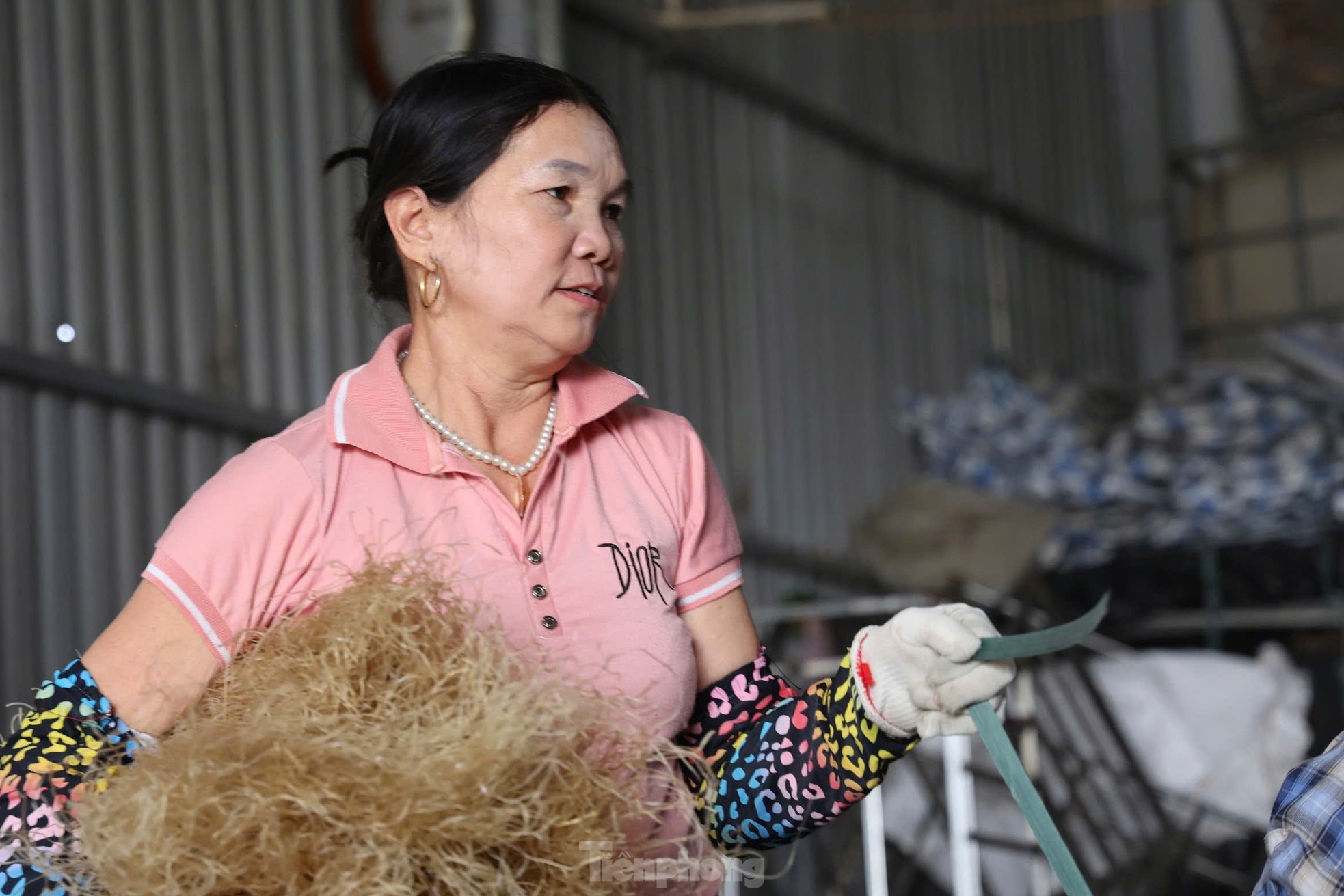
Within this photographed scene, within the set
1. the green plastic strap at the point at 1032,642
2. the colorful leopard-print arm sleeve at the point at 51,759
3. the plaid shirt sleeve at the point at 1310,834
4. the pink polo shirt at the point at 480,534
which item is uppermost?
the pink polo shirt at the point at 480,534

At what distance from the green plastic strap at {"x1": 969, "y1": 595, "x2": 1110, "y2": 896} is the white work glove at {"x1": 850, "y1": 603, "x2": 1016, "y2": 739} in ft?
0.05

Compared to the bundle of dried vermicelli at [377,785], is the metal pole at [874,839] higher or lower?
lower

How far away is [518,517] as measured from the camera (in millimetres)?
1252

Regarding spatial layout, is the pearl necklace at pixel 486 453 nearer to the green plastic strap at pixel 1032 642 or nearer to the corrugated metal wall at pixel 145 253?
the green plastic strap at pixel 1032 642

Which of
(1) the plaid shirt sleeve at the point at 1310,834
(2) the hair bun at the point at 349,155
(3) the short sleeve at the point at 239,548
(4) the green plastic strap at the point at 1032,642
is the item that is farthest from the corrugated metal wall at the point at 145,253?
(1) the plaid shirt sleeve at the point at 1310,834

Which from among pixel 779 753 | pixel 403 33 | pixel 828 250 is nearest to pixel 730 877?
pixel 779 753

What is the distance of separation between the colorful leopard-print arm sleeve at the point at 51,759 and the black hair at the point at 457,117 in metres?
0.49

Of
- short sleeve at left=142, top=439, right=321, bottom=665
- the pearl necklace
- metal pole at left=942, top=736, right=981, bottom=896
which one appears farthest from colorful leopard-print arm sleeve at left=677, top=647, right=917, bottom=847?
metal pole at left=942, top=736, right=981, bottom=896

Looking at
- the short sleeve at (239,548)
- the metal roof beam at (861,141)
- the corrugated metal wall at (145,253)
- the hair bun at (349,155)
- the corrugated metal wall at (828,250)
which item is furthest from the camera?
the corrugated metal wall at (828,250)

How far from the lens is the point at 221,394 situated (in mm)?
3061

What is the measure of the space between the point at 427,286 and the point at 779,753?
514 millimetres

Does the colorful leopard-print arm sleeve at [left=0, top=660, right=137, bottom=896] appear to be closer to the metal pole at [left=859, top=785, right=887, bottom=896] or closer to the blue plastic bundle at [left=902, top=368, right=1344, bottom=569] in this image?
the metal pole at [left=859, top=785, right=887, bottom=896]

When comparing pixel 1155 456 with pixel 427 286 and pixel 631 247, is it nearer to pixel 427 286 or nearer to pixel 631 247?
pixel 631 247

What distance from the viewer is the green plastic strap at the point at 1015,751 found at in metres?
1.01
